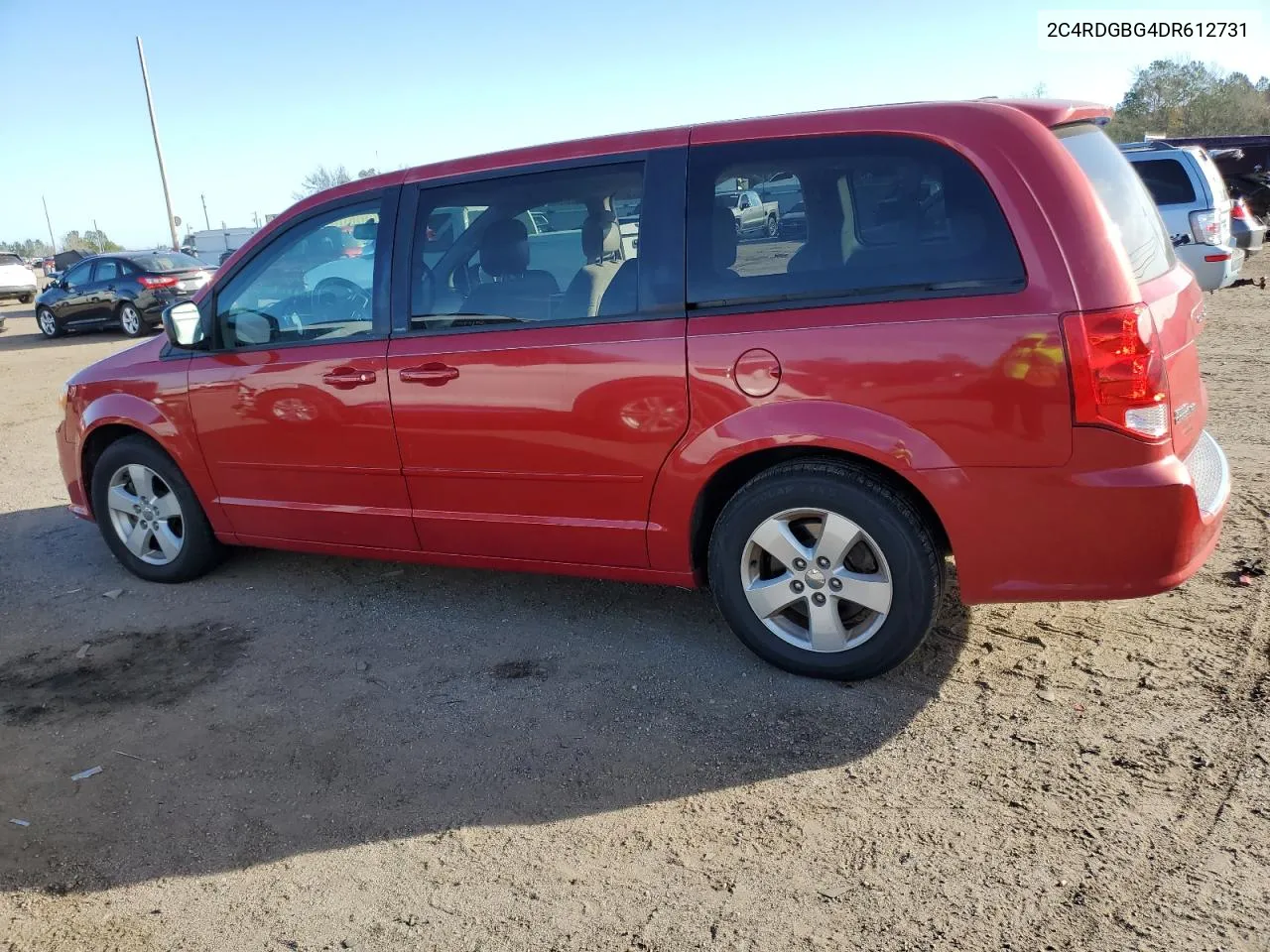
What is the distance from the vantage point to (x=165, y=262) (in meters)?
19.2

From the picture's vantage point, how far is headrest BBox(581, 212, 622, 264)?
3781mm

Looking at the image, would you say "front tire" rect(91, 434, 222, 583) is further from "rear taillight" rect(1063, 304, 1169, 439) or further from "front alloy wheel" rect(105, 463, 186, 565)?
"rear taillight" rect(1063, 304, 1169, 439)

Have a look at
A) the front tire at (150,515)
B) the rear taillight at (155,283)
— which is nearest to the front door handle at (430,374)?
the front tire at (150,515)

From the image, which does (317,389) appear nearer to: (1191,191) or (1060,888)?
(1060,888)

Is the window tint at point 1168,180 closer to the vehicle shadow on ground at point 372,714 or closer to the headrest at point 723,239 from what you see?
the vehicle shadow on ground at point 372,714

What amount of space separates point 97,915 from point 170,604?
96.0 inches

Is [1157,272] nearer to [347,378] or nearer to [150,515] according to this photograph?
[347,378]

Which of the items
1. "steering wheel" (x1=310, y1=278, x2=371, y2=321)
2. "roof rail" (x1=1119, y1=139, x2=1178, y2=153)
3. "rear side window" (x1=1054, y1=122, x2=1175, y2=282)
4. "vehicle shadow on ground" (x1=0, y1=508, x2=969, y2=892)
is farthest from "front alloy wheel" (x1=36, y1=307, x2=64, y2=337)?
"rear side window" (x1=1054, y1=122, x2=1175, y2=282)

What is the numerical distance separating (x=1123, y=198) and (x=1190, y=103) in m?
42.4

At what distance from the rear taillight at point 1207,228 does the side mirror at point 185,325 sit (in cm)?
1033

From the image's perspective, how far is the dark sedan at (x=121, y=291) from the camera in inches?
738

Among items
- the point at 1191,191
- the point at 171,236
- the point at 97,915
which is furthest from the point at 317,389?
the point at 171,236

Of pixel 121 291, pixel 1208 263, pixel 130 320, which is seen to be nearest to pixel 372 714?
pixel 1208 263

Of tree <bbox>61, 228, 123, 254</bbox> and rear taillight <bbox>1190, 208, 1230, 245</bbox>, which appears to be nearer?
rear taillight <bbox>1190, 208, 1230, 245</bbox>
